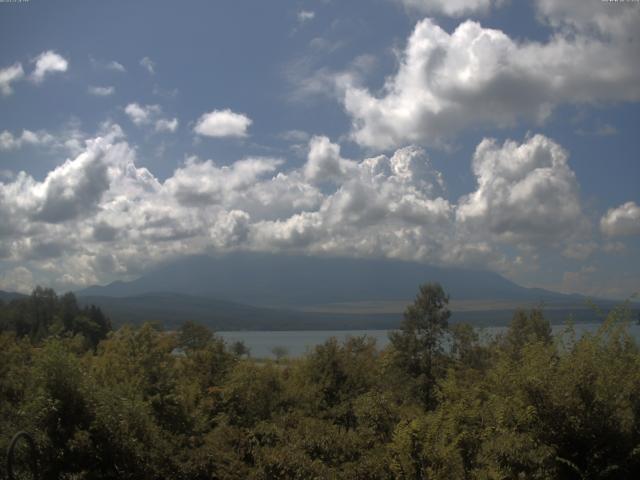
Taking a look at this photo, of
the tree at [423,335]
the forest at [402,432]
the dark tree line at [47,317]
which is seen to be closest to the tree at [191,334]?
the tree at [423,335]

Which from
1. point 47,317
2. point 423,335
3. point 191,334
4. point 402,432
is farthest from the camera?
point 47,317

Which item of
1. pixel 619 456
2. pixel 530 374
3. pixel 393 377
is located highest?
pixel 530 374

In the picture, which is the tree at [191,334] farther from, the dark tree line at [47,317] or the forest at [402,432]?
the dark tree line at [47,317]

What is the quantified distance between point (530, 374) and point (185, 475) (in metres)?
7.37

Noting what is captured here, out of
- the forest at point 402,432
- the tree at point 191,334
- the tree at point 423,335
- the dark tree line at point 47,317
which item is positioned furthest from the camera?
the dark tree line at point 47,317

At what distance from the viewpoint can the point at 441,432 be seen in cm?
1199

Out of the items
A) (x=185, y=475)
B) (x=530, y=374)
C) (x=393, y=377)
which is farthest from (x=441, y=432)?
(x=393, y=377)

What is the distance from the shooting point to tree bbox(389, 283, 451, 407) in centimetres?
3928

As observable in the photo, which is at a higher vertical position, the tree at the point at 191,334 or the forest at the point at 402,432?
the forest at the point at 402,432

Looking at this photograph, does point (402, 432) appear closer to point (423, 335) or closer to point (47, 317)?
point (423, 335)

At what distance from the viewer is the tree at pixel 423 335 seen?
3928cm

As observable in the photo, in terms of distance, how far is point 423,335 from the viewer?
40312 millimetres

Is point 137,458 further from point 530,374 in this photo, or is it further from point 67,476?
point 530,374

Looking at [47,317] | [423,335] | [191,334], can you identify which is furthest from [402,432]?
[47,317]
